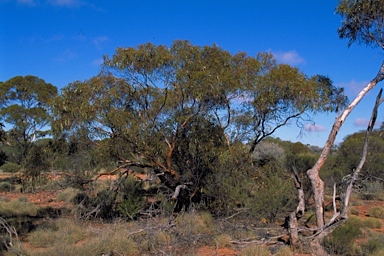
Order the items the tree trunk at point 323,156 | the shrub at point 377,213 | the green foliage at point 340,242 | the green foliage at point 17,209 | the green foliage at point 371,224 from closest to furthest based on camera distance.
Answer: the tree trunk at point 323,156 → the green foliage at point 340,242 → the green foliage at point 371,224 → the green foliage at point 17,209 → the shrub at point 377,213

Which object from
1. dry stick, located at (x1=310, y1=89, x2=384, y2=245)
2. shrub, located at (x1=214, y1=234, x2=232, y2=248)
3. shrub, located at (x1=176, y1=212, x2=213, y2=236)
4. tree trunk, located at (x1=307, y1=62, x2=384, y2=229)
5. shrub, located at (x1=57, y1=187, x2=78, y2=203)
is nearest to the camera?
dry stick, located at (x1=310, y1=89, x2=384, y2=245)

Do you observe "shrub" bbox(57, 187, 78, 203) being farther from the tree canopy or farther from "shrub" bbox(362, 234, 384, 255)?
"shrub" bbox(362, 234, 384, 255)

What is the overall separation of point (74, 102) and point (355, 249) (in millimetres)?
8018

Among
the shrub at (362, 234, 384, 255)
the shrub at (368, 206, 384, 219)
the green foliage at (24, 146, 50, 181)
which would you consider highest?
the green foliage at (24, 146, 50, 181)

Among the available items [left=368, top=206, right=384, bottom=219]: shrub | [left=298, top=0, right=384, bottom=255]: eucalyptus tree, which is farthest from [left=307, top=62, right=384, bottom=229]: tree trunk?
[left=368, top=206, right=384, bottom=219]: shrub

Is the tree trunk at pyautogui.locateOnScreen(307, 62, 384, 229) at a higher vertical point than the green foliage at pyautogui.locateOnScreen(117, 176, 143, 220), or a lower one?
higher

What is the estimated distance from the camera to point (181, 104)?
12102mm

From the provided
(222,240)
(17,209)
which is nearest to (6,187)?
(17,209)

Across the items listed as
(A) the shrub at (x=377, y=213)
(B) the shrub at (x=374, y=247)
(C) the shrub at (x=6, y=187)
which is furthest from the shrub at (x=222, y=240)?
(C) the shrub at (x=6, y=187)

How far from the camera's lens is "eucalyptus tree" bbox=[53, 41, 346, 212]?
11.1 metres

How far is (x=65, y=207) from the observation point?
16688 millimetres

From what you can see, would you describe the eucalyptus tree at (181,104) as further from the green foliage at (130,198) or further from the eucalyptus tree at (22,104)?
the eucalyptus tree at (22,104)

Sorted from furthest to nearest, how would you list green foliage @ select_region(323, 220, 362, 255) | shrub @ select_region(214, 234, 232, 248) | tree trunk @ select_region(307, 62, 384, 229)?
shrub @ select_region(214, 234, 232, 248), green foliage @ select_region(323, 220, 362, 255), tree trunk @ select_region(307, 62, 384, 229)

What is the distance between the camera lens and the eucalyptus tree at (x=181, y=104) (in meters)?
11.1
